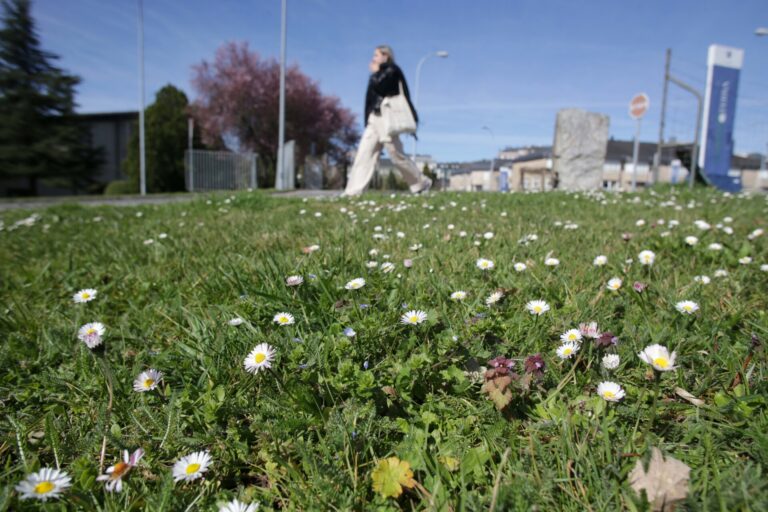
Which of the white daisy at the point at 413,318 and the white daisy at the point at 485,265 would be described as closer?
the white daisy at the point at 413,318

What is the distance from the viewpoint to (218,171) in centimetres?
2230

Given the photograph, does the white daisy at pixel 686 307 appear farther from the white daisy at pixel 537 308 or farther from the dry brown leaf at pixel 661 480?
the dry brown leaf at pixel 661 480

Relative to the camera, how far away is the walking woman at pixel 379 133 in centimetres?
Answer: 840

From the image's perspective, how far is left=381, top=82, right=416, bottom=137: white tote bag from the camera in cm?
838

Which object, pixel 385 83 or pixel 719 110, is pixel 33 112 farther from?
pixel 719 110

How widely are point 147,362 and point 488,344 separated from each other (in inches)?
46.9

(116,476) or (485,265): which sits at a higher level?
(485,265)

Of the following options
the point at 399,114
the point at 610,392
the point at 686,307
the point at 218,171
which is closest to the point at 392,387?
the point at 610,392

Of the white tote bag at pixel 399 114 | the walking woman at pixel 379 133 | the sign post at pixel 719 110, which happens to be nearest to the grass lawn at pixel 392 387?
the white tote bag at pixel 399 114

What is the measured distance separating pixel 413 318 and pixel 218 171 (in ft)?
75.5

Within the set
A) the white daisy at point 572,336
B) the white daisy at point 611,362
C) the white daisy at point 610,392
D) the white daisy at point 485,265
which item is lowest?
the white daisy at point 610,392

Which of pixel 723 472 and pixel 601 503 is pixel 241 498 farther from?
pixel 723 472

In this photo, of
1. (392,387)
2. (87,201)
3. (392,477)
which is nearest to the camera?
(392,477)

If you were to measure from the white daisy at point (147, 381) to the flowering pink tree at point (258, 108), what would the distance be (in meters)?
26.9
